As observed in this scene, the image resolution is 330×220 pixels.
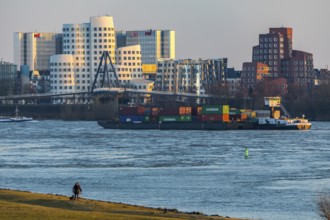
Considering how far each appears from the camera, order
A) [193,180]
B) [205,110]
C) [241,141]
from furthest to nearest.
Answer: [205,110] → [241,141] → [193,180]

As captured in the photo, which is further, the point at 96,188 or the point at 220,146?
the point at 220,146

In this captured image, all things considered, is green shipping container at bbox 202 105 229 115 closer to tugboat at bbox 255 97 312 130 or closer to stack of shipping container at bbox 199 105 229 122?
stack of shipping container at bbox 199 105 229 122

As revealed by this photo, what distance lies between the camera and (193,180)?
6372 centimetres

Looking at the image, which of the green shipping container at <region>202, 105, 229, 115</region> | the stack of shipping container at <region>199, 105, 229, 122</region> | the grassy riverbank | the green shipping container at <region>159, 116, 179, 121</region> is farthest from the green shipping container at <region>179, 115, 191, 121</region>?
the grassy riverbank

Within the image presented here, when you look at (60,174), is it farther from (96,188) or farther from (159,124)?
(159,124)

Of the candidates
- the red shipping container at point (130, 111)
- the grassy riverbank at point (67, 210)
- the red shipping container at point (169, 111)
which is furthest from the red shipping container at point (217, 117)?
the grassy riverbank at point (67, 210)

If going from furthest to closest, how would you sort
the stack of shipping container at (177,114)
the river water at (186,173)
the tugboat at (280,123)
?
the stack of shipping container at (177,114)
the tugboat at (280,123)
the river water at (186,173)

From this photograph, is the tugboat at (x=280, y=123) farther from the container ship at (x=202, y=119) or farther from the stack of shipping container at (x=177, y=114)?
the stack of shipping container at (x=177, y=114)

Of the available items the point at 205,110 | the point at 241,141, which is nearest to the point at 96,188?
the point at 241,141

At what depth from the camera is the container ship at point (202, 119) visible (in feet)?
503

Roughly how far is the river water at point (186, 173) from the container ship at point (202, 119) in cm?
4343

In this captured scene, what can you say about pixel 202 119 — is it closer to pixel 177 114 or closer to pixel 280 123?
pixel 177 114

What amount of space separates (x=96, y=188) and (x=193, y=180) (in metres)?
6.97

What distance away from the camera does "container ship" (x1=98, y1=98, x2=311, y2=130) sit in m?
153
